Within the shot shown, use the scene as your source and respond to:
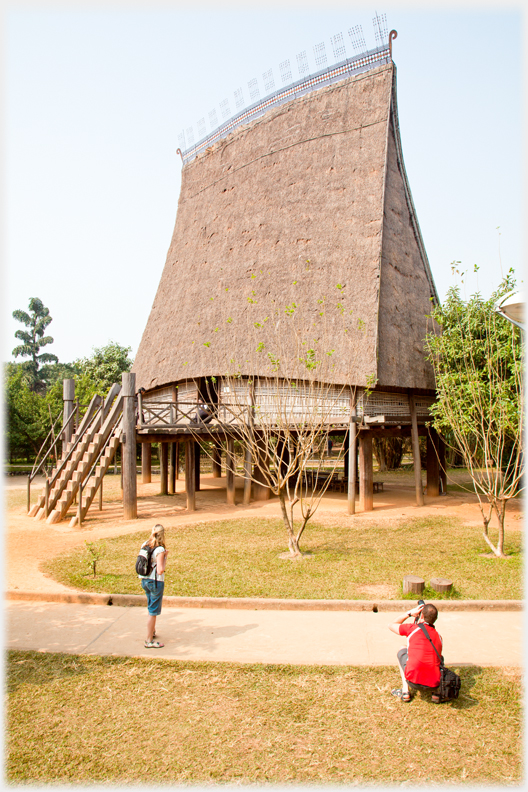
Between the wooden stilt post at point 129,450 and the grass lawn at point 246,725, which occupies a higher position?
the wooden stilt post at point 129,450

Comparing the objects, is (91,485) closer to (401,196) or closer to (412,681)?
A: (412,681)

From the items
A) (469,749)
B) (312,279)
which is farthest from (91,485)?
(469,749)

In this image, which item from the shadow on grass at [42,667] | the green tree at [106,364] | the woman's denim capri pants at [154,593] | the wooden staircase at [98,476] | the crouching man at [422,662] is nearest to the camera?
the crouching man at [422,662]

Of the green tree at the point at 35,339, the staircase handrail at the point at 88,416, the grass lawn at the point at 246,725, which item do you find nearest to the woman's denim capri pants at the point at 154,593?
the grass lawn at the point at 246,725

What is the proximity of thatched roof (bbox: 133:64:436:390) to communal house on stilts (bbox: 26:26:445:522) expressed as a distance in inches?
1.8

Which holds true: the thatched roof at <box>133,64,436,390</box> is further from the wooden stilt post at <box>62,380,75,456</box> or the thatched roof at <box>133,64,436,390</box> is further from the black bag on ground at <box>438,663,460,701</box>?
the black bag on ground at <box>438,663,460,701</box>

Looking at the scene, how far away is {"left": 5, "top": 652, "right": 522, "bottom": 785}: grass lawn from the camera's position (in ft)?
11.6

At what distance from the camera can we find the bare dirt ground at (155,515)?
9.64m

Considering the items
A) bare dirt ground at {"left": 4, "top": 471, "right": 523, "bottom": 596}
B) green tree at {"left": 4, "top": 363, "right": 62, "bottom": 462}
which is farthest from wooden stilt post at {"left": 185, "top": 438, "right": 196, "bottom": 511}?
green tree at {"left": 4, "top": 363, "right": 62, "bottom": 462}

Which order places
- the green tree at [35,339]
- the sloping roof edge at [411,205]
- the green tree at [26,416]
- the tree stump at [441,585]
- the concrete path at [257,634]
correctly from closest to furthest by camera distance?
the concrete path at [257,634] → the tree stump at [441,585] → the sloping roof edge at [411,205] → the green tree at [26,416] → the green tree at [35,339]

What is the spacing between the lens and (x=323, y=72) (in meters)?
18.8

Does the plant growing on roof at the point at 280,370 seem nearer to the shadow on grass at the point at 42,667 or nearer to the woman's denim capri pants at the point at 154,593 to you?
the woman's denim capri pants at the point at 154,593

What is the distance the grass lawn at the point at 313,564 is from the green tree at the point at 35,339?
142 feet

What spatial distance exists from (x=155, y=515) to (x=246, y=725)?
10.8m
